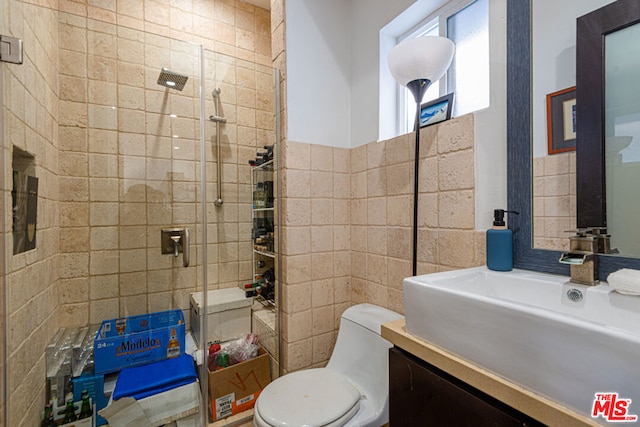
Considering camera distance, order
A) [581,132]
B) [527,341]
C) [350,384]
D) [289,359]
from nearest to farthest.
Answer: [527,341], [581,132], [350,384], [289,359]

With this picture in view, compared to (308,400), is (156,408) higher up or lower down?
lower down

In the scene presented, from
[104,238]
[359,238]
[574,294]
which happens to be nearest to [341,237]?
[359,238]

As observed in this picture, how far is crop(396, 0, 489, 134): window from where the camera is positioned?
1.11 metres

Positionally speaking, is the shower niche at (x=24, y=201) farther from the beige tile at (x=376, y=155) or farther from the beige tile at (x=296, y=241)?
the beige tile at (x=376, y=155)

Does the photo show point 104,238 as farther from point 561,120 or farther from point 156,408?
point 561,120

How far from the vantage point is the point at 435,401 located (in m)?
0.64

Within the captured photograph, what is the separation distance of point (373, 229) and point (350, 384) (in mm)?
724

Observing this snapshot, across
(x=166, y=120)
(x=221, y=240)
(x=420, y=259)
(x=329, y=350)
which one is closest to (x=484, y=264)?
(x=420, y=259)

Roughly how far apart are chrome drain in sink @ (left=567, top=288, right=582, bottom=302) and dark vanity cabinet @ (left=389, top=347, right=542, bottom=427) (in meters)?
0.38

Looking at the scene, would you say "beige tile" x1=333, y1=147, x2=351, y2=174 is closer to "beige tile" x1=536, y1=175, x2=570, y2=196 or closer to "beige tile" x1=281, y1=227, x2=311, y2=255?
"beige tile" x1=281, y1=227, x2=311, y2=255

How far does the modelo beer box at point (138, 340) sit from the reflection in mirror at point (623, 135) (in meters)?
1.85

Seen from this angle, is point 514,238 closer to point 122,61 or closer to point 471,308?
point 471,308

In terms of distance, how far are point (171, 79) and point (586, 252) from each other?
198 centimetres

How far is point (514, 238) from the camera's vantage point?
2.97ft
